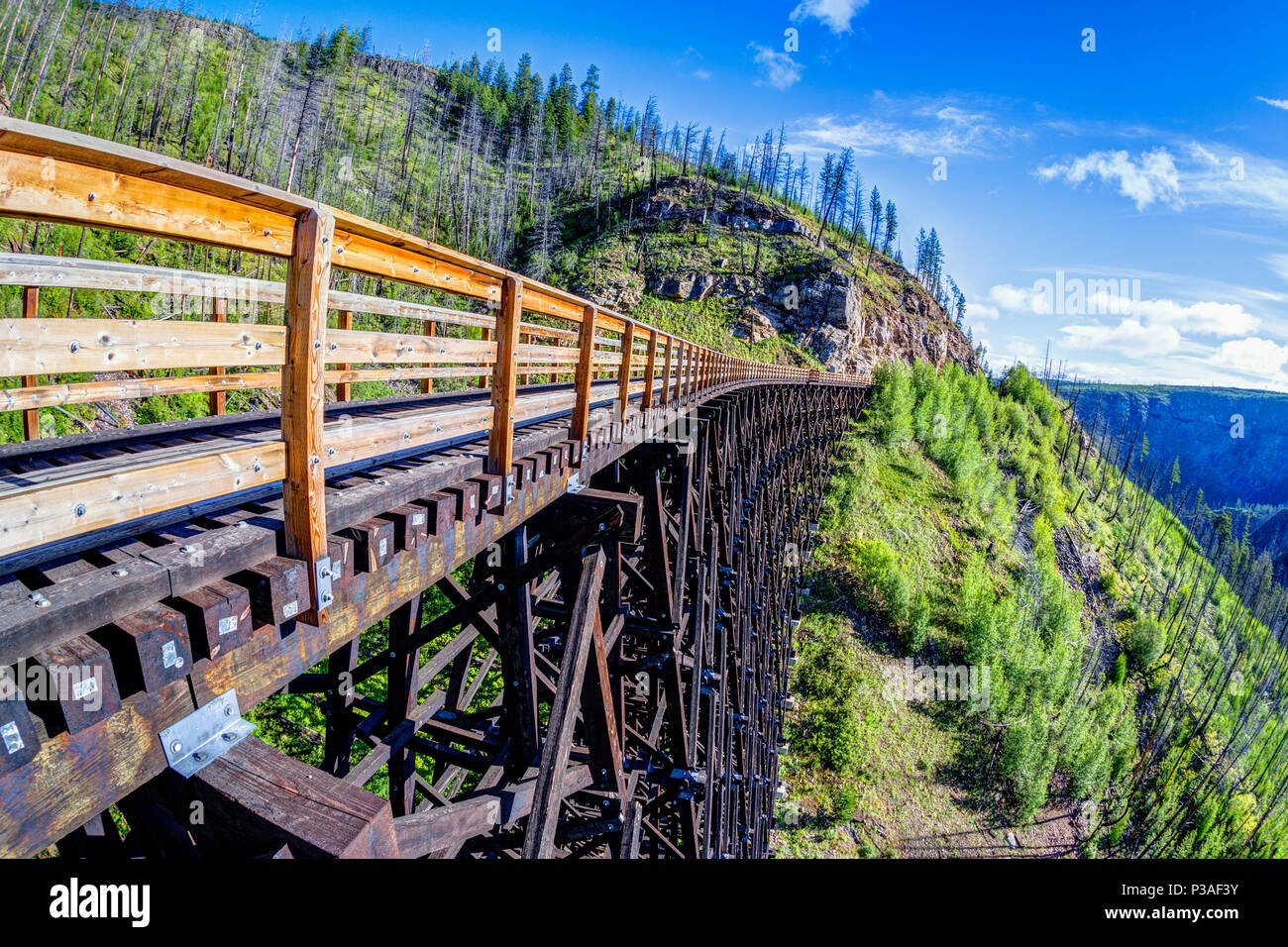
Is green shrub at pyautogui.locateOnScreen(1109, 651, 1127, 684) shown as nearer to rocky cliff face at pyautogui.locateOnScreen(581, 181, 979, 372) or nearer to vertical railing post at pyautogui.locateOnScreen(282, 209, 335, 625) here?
rocky cliff face at pyautogui.locateOnScreen(581, 181, 979, 372)

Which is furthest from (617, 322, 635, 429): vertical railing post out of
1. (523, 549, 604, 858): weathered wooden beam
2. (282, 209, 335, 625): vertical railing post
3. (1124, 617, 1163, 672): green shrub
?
(1124, 617, 1163, 672): green shrub

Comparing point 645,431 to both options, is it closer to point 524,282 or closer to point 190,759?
point 524,282

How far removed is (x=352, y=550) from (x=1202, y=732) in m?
60.5

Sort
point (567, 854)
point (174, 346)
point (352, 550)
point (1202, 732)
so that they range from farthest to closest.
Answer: point (1202, 732)
point (567, 854)
point (352, 550)
point (174, 346)

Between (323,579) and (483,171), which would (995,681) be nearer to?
(323,579)

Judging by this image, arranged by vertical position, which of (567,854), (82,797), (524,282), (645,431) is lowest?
(567,854)

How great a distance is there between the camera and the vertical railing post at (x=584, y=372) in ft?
11.7

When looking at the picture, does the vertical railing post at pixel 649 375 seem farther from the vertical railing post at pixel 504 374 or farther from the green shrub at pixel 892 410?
the green shrub at pixel 892 410

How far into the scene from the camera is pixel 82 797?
120cm

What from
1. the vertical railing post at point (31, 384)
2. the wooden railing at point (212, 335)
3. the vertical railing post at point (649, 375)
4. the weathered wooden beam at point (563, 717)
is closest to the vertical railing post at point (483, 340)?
the wooden railing at point (212, 335)

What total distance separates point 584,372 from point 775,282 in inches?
2553

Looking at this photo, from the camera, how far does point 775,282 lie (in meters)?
63.7

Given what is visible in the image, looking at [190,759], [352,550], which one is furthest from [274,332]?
[190,759]

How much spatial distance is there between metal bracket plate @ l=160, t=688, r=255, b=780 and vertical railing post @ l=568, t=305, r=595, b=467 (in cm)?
244
